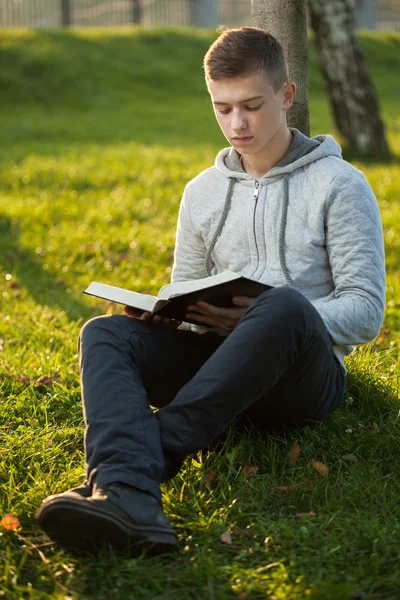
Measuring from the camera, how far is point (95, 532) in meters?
2.55

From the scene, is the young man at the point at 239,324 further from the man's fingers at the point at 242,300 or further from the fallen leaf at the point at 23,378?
the fallen leaf at the point at 23,378

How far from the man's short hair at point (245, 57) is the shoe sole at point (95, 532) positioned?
165cm

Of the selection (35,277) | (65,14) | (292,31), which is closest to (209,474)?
(292,31)

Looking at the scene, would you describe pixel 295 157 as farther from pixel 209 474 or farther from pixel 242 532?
pixel 242 532

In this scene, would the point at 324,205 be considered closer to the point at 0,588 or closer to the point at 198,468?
the point at 198,468

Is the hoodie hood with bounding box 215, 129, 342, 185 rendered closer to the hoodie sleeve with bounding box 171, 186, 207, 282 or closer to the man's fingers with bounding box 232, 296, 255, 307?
the hoodie sleeve with bounding box 171, 186, 207, 282

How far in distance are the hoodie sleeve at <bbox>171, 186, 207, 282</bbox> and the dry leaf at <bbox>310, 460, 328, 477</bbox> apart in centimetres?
93

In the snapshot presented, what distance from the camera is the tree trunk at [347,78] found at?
9930 mm

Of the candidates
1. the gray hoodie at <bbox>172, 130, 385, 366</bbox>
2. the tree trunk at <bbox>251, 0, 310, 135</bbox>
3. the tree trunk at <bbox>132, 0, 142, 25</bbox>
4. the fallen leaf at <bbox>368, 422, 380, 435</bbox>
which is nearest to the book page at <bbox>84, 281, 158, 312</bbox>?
the gray hoodie at <bbox>172, 130, 385, 366</bbox>

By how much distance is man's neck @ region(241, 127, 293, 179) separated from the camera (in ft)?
11.2

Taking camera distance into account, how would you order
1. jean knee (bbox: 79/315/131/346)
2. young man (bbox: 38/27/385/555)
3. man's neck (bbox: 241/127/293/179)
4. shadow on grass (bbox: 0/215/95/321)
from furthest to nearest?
shadow on grass (bbox: 0/215/95/321), man's neck (bbox: 241/127/293/179), jean knee (bbox: 79/315/131/346), young man (bbox: 38/27/385/555)

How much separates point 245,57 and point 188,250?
34.5 inches

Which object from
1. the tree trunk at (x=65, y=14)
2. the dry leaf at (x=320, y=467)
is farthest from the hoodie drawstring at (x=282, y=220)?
the tree trunk at (x=65, y=14)

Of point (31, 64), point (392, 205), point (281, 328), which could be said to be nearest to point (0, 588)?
point (281, 328)
